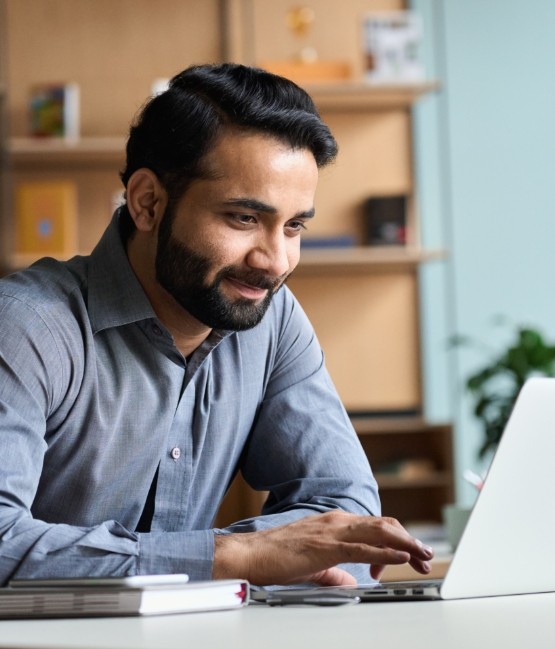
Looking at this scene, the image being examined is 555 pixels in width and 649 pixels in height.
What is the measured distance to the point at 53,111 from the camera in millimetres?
3916

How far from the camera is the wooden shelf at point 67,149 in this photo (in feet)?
12.6

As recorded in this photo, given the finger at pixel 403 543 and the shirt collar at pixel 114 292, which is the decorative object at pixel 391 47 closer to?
the shirt collar at pixel 114 292

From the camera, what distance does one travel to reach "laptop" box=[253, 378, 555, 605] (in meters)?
1.04

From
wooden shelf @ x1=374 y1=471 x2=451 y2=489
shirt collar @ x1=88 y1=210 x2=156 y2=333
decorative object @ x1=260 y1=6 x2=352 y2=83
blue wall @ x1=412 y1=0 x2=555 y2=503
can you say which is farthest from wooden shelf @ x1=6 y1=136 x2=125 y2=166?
shirt collar @ x1=88 y1=210 x2=156 y2=333

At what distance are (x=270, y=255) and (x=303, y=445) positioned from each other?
305 millimetres

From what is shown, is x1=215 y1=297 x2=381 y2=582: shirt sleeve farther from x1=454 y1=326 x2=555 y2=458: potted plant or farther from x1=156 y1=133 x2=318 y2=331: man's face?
x1=454 y1=326 x2=555 y2=458: potted plant

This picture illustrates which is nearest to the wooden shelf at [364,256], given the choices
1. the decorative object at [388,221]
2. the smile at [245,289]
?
the decorative object at [388,221]

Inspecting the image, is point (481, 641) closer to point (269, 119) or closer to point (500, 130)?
point (269, 119)

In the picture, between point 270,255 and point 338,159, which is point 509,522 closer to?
point 270,255

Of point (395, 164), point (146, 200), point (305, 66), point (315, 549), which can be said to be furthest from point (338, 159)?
point (315, 549)

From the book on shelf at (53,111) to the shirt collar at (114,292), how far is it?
2456 mm

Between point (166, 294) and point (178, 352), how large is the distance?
0.09 meters

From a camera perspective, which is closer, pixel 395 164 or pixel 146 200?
pixel 146 200

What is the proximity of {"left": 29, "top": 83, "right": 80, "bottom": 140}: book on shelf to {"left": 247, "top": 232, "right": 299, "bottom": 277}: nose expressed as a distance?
2581 millimetres
